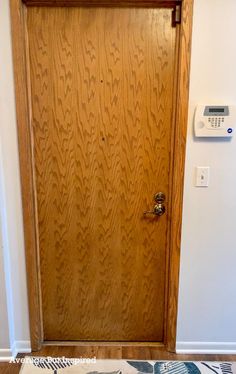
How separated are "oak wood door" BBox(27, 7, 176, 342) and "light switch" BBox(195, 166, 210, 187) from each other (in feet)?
0.57

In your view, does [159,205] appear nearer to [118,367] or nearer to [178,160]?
[178,160]

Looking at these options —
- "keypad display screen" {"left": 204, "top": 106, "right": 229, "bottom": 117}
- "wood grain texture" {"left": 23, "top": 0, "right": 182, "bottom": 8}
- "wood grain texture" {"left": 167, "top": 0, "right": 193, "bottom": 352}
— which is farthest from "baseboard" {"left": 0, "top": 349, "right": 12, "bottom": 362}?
"wood grain texture" {"left": 23, "top": 0, "right": 182, "bottom": 8}

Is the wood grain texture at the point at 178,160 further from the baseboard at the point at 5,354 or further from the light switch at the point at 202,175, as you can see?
the baseboard at the point at 5,354

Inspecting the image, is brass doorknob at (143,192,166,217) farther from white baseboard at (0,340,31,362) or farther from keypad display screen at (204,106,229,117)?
white baseboard at (0,340,31,362)

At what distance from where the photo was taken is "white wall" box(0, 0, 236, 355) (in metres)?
1.68

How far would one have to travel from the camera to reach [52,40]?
1.74m

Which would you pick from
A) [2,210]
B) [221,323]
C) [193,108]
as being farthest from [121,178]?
[221,323]

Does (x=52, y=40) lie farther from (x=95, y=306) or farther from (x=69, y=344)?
(x=69, y=344)

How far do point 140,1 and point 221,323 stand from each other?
6.44ft

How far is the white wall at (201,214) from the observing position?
1.68 m

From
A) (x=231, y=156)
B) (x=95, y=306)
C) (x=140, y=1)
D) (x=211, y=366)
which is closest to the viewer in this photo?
(x=140, y=1)

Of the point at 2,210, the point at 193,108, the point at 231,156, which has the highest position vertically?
the point at 193,108

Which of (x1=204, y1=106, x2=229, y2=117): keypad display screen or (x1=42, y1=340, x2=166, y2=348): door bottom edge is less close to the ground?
(x1=204, y1=106, x2=229, y2=117): keypad display screen

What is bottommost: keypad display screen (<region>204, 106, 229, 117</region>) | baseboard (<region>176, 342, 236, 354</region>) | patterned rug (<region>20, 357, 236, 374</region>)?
patterned rug (<region>20, 357, 236, 374</region>)
